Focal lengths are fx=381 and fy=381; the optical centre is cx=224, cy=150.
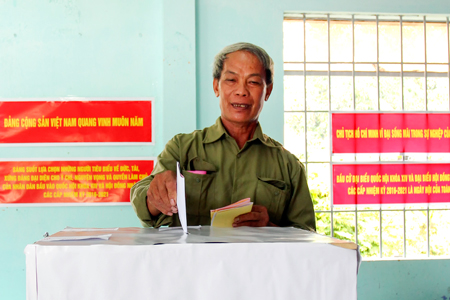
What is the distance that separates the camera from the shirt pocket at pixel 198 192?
4.47ft

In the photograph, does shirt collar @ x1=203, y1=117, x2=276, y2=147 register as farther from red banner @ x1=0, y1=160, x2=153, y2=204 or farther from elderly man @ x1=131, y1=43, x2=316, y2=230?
red banner @ x1=0, y1=160, x2=153, y2=204

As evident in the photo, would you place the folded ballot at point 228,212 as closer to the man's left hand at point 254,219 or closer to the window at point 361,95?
the man's left hand at point 254,219

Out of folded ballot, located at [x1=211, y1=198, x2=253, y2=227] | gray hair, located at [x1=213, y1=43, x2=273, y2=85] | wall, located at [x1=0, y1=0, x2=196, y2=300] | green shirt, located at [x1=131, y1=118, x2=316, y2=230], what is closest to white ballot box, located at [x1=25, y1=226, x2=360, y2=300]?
folded ballot, located at [x1=211, y1=198, x2=253, y2=227]

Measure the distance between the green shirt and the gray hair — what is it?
208mm

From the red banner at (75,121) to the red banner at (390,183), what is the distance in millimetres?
1358

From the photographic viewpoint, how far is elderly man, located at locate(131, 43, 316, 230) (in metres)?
1.39

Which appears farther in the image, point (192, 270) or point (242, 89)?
point (242, 89)

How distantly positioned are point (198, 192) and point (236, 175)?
160mm

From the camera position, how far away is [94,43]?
2.47 meters

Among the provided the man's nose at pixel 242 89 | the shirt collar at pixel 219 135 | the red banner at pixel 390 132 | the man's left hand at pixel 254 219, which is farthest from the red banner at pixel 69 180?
the man's left hand at pixel 254 219

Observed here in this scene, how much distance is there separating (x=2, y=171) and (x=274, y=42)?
1933mm

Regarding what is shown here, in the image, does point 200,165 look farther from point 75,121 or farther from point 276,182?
point 75,121

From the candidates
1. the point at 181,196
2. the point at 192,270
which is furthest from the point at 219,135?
the point at 192,270

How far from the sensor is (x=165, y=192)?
96 centimetres
